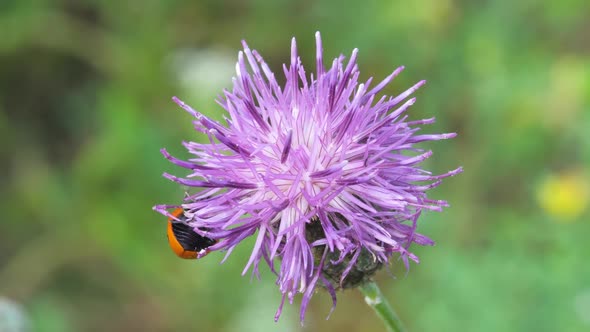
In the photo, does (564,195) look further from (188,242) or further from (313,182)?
(188,242)

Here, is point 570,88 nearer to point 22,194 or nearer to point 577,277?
point 577,277

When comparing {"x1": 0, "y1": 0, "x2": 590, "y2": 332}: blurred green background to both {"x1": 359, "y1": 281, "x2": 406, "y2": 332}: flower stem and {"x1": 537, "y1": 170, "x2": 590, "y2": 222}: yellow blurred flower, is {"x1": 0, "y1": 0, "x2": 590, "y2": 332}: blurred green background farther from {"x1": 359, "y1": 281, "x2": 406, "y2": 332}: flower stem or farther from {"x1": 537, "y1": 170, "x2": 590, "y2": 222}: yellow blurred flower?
{"x1": 359, "y1": 281, "x2": 406, "y2": 332}: flower stem

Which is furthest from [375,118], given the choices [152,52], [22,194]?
[22,194]

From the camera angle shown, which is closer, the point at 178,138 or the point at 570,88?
the point at 570,88

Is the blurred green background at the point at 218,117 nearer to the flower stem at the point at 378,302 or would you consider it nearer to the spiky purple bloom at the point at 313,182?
the flower stem at the point at 378,302

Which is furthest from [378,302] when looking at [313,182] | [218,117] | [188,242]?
[218,117]

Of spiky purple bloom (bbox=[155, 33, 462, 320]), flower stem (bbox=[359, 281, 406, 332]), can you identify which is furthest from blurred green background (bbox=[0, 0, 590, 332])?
spiky purple bloom (bbox=[155, 33, 462, 320])

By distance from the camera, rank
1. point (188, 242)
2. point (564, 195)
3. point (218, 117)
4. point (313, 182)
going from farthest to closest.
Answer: point (218, 117), point (564, 195), point (188, 242), point (313, 182)
